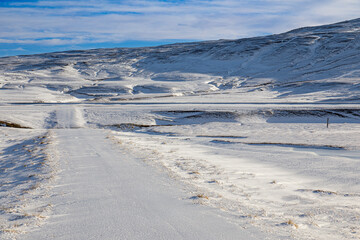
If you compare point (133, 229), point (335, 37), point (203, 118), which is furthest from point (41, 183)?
point (335, 37)

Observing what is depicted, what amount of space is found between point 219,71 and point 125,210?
91.9 meters

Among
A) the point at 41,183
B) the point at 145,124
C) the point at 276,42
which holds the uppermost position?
the point at 276,42

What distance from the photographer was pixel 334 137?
21.5 metres

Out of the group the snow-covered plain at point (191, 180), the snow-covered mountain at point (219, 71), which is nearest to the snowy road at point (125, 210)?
the snow-covered plain at point (191, 180)

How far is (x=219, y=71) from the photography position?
96.1 m

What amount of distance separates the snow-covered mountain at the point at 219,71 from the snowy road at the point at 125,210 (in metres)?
43.2

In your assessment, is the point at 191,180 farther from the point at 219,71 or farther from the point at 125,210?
the point at 219,71

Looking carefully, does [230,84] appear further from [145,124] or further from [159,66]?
[145,124]

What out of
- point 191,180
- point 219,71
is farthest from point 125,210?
point 219,71

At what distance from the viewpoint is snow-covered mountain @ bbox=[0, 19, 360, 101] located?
65363mm

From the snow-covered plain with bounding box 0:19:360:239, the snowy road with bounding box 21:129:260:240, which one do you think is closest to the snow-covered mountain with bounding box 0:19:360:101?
the snow-covered plain with bounding box 0:19:360:239

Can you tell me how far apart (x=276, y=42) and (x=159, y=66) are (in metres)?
41.1

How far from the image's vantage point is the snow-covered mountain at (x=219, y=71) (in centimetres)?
6536

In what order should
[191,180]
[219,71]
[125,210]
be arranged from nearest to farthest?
1. [125,210]
2. [191,180]
3. [219,71]
